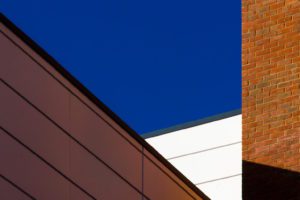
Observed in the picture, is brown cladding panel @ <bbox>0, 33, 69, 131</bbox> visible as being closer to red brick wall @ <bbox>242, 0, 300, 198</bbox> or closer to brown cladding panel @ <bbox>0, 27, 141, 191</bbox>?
brown cladding panel @ <bbox>0, 27, 141, 191</bbox>

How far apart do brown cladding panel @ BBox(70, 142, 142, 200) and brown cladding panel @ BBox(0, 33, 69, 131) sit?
20.8 inches

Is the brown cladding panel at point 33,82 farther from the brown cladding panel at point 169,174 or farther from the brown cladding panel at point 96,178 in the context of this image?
the brown cladding panel at point 169,174

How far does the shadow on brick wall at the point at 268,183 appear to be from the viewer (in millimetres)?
17172

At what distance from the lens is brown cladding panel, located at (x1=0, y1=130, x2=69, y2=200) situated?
14195 mm

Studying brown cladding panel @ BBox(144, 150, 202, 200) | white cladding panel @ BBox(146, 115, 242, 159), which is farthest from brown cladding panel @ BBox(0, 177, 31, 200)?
white cladding panel @ BBox(146, 115, 242, 159)

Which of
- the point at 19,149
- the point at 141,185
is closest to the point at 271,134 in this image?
the point at 141,185

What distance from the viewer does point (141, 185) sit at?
17.1m

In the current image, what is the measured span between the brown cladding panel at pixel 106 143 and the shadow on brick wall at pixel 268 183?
Result: 1.76 meters

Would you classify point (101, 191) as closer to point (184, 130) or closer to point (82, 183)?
point (82, 183)

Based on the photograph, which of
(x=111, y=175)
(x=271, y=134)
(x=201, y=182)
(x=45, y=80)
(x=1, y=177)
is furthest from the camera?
(x=201, y=182)

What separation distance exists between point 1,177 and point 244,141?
5.27 metres

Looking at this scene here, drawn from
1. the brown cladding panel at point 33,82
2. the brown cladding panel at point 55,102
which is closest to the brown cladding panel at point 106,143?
the brown cladding panel at point 55,102

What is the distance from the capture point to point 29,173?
14547 mm

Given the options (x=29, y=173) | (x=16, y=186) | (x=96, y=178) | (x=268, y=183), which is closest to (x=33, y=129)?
(x=29, y=173)
